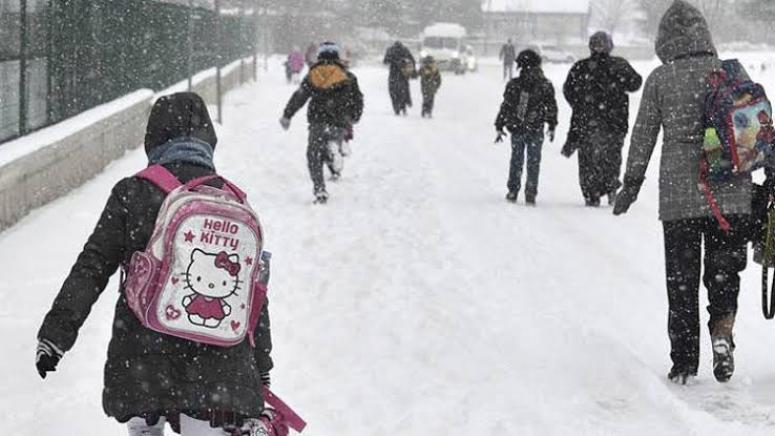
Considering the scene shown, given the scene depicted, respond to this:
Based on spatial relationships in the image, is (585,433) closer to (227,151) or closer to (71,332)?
(71,332)

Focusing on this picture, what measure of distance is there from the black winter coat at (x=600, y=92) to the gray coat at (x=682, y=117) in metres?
5.82

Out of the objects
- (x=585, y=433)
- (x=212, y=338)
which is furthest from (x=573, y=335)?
(x=212, y=338)

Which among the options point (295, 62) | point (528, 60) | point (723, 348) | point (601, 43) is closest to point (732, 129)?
point (723, 348)

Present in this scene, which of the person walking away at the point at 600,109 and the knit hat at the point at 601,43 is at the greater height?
the knit hat at the point at 601,43

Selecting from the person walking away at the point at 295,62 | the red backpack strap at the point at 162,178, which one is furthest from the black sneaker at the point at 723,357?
the person walking away at the point at 295,62

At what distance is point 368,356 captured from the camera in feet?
22.5

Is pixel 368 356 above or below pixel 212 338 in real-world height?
below

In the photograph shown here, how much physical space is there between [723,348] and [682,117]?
1.17 m

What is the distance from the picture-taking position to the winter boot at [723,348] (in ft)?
19.9

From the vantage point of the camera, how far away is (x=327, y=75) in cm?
1247

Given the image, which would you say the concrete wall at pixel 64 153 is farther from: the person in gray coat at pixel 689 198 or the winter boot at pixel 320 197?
the person in gray coat at pixel 689 198

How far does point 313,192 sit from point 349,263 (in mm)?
3830

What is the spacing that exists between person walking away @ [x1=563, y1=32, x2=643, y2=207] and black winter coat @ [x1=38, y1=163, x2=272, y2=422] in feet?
29.0

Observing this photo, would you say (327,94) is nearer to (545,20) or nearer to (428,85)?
(428,85)
